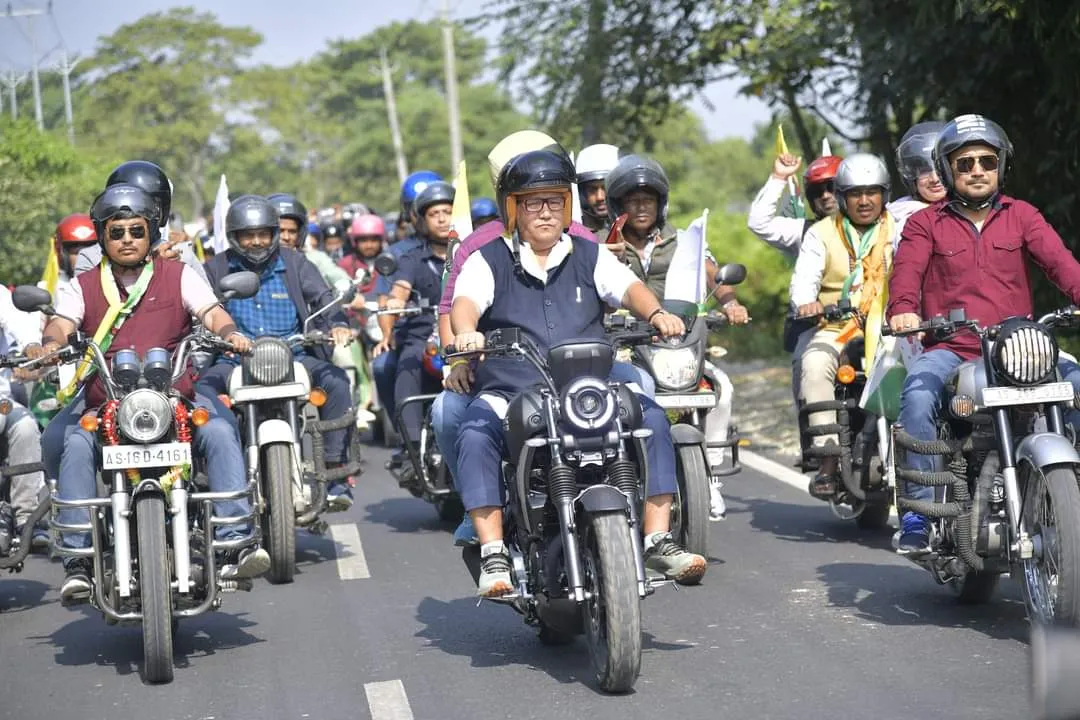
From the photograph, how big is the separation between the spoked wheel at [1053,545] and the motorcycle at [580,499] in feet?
4.50

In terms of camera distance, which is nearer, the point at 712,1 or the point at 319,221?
the point at 319,221

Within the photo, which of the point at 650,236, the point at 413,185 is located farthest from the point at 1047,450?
the point at 413,185

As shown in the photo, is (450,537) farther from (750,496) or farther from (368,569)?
(750,496)

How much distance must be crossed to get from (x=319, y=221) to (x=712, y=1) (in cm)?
563

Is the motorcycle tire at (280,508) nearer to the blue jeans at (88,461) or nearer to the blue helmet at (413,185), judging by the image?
the blue jeans at (88,461)

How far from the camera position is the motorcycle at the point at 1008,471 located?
6547mm

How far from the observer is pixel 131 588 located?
7.10 metres

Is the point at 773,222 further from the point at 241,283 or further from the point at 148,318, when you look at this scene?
the point at 148,318

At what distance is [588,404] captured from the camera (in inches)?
259

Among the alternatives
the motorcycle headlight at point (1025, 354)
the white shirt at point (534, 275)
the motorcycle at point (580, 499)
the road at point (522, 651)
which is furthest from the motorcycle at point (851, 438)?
the motorcycle at point (580, 499)

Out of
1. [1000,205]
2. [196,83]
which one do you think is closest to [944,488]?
[1000,205]

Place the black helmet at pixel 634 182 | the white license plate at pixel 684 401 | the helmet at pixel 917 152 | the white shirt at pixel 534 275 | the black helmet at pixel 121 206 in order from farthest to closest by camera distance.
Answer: the helmet at pixel 917 152 → the black helmet at pixel 634 182 → the white license plate at pixel 684 401 → the black helmet at pixel 121 206 → the white shirt at pixel 534 275

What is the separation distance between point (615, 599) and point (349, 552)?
4359 millimetres

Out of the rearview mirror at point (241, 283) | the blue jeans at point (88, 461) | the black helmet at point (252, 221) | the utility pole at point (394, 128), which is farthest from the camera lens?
the utility pole at point (394, 128)
